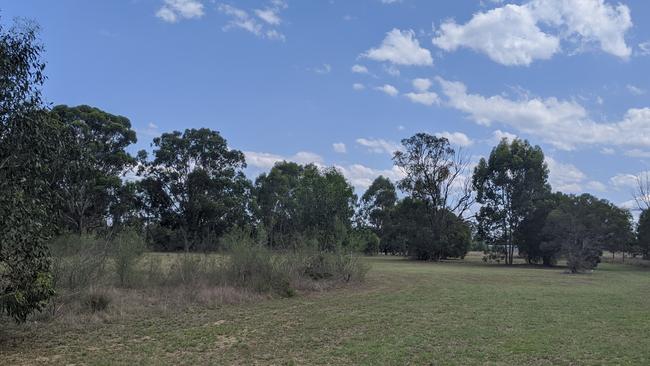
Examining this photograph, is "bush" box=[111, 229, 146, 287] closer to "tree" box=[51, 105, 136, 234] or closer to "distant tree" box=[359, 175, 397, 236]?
"tree" box=[51, 105, 136, 234]

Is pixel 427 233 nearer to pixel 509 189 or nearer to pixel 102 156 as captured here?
pixel 509 189

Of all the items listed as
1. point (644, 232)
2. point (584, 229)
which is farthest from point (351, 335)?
point (644, 232)

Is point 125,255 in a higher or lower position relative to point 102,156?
lower

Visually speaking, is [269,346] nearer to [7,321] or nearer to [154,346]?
[154,346]

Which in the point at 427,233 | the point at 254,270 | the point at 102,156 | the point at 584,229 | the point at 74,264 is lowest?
the point at 254,270

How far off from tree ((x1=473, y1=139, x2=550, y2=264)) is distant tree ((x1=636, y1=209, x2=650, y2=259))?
31.8 ft

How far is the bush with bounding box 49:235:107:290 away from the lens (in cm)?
1356

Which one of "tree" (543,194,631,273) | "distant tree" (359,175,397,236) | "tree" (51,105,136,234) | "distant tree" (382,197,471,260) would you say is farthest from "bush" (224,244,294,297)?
"distant tree" (359,175,397,236)

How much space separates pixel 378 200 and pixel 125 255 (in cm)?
8251

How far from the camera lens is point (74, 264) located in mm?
13742

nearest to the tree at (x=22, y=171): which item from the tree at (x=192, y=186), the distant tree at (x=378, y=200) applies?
the tree at (x=192, y=186)

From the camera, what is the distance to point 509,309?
1686 cm

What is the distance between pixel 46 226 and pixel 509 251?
6023 cm

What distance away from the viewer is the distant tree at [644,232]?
180 ft
